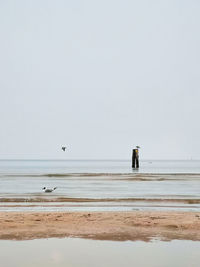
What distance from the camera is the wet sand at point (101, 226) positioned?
13914 millimetres

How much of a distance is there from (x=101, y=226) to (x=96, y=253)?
174 inches

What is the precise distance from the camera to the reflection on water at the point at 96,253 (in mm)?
10266

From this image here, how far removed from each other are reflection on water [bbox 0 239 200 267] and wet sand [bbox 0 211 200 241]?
0.96m

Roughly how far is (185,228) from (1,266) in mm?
7633

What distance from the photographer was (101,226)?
51.7 feet

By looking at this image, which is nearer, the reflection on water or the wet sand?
the reflection on water

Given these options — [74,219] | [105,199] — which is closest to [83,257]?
[74,219]

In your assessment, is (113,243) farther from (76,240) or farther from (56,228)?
(56,228)

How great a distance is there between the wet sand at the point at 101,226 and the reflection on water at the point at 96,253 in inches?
37.9

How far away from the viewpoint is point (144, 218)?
57.9 feet

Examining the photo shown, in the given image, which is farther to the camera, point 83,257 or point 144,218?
point 144,218

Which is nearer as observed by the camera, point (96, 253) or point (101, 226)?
point (96, 253)

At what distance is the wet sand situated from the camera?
13914mm

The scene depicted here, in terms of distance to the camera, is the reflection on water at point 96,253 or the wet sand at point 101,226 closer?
the reflection on water at point 96,253
